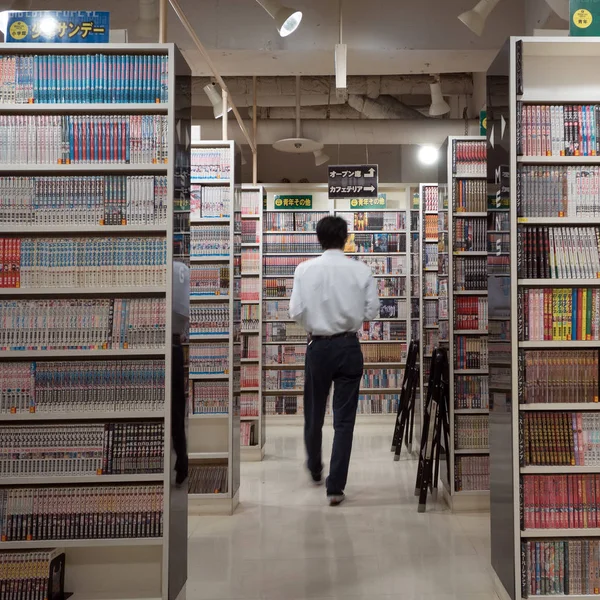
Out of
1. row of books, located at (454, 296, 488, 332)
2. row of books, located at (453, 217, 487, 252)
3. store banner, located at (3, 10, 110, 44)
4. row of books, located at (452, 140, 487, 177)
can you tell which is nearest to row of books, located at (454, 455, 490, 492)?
row of books, located at (454, 296, 488, 332)

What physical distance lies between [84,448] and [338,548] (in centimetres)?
155

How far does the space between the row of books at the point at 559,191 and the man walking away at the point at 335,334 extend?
158 centimetres

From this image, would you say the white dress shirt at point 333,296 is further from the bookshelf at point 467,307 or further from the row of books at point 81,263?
the row of books at point 81,263

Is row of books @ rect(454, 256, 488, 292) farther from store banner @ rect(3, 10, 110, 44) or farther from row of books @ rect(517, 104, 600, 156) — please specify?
store banner @ rect(3, 10, 110, 44)

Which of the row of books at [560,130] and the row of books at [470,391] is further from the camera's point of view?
the row of books at [470,391]

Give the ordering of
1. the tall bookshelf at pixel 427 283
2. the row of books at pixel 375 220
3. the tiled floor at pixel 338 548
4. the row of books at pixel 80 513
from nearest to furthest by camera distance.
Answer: the row of books at pixel 80 513 → the tiled floor at pixel 338 548 → the tall bookshelf at pixel 427 283 → the row of books at pixel 375 220

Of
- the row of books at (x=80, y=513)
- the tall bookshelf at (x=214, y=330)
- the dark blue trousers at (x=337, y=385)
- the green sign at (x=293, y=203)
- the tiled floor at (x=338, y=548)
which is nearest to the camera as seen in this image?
the row of books at (x=80, y=513)

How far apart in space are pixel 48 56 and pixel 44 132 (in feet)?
1.07

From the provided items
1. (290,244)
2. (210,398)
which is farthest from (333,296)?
(290,244)

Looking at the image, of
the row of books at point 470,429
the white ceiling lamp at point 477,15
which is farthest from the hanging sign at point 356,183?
the row of books at point 470,429

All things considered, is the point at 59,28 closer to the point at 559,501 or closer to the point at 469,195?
the point at 469,195

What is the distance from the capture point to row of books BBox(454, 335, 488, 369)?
4.22m

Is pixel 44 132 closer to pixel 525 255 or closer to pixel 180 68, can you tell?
pixel 180 68

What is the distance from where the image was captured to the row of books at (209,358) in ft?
13.7
